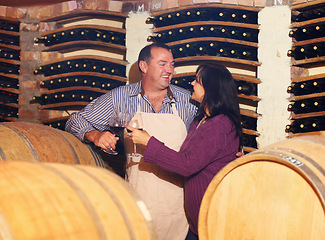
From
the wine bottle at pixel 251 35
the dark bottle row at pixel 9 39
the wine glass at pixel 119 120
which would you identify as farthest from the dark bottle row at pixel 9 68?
the wine glass at pixel 119 120

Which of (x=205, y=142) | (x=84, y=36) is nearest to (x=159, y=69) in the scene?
(x=205, y=142)

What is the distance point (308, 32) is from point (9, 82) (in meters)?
4.22

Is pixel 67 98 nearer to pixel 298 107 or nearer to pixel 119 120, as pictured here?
pixel 298 107

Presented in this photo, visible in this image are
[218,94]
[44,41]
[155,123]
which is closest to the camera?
[218,94]

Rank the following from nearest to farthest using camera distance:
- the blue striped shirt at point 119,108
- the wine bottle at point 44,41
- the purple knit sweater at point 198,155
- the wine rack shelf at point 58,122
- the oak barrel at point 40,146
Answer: the purple knit sweater at point 198,155, the oak barrel at point 40,146, the blue striped shirt at point 119,108, the wine rack shelf at point 58,122, the wine bottle at point 44,41

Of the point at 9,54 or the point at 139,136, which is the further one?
the point at 9,54

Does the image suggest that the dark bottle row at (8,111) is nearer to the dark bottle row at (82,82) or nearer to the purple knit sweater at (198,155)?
the dark bottle row at (82,82)

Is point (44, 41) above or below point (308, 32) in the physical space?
below

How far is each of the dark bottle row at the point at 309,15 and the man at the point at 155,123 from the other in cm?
196

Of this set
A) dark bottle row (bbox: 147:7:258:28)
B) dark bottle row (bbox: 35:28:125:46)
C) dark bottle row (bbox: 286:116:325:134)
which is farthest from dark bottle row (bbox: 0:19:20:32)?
dark bottle row (bbox: 286:116:325:134)

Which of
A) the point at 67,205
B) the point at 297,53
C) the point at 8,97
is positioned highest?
the point at 297,53

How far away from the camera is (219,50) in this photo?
16.9 feet

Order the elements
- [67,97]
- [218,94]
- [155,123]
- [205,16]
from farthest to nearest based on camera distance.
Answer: [67,97] < [205,16] < [155,123] < [218,94]

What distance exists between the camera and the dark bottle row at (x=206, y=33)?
16.7 feet
